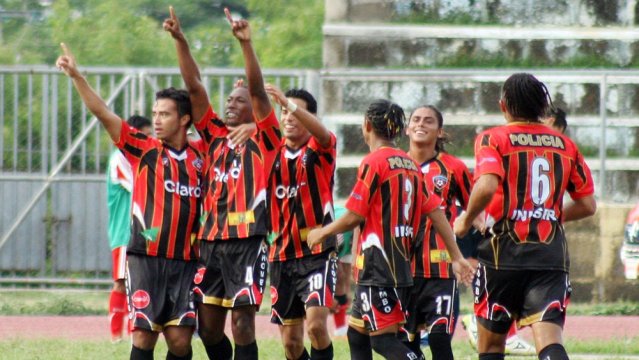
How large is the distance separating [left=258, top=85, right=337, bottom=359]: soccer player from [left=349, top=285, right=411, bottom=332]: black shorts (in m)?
0.50

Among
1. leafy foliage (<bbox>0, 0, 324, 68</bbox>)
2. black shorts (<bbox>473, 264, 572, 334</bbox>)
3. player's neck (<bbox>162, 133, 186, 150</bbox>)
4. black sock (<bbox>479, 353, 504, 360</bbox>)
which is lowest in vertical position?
black sock (<bbox>479, 353, 504, 360</bbox>)

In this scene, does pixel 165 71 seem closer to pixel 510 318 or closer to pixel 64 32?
pixel 510 318

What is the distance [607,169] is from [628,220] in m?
1.18

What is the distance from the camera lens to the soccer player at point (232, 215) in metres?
9.54

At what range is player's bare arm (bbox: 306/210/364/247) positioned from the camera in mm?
9156

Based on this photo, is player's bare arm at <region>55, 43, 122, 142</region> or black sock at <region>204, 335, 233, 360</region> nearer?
player's bare arm at <region>55, 43, 122, 142</region>

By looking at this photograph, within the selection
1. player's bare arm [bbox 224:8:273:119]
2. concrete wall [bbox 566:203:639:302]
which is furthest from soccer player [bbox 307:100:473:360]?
concrete wall [bbox 566:203:639:302]

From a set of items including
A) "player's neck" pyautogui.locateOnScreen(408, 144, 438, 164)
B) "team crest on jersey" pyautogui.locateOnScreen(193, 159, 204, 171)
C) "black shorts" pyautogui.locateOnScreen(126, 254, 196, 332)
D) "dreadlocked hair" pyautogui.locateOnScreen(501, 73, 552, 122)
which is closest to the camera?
"dreadlocked hair" pyautogui.locateOnScreen(501, 73, 552, 122)

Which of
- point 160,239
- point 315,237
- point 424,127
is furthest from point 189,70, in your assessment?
point 424,127

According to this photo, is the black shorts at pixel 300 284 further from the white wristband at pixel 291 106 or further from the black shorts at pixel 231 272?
the white wristband at pixel 291 106

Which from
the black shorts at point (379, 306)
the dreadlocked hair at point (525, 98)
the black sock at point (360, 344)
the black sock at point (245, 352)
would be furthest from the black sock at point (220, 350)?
the dreadlocked hair at point (525, 98)

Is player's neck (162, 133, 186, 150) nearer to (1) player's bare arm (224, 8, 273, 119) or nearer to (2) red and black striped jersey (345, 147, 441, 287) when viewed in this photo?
(1) player's bare arm (224, 8, 273, 119)

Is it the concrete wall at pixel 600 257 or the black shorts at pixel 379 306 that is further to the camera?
the concrete wall at pixel 600 257

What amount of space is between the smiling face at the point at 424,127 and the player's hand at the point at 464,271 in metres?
1.26
